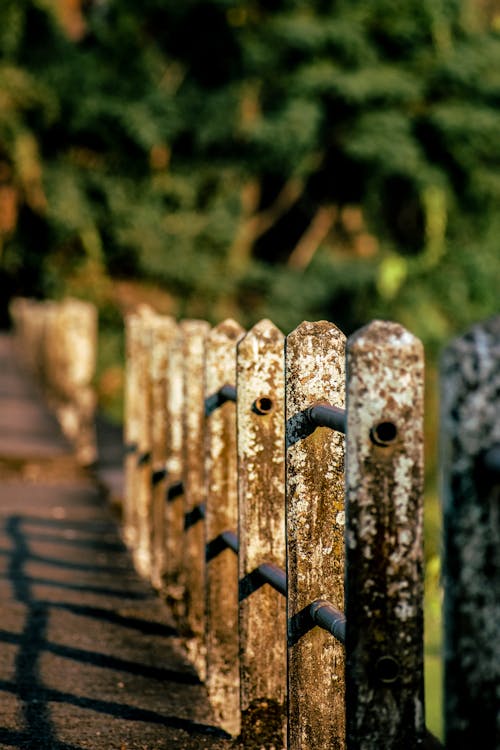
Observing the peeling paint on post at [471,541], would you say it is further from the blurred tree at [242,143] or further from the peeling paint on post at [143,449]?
the blurred tree at [242,143]

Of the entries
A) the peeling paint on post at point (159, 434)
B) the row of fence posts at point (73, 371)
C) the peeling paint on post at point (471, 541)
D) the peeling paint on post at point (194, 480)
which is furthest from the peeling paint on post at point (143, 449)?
the peeling paint on post at point (471, 541)

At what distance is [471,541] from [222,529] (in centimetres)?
246

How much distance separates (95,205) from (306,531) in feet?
78.4

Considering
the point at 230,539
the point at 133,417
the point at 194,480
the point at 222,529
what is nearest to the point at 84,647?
the point at 194,480

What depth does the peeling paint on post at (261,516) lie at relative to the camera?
363cm

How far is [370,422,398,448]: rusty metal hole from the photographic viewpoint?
2.30 meters

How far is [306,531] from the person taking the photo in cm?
319

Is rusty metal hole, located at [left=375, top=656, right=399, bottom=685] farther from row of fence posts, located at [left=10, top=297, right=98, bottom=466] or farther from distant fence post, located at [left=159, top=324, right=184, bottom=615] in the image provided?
row of fence posts, located at [left=10, top=297, right=98, bottom=466]

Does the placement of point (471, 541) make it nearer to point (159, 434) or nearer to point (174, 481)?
point (174, 481)

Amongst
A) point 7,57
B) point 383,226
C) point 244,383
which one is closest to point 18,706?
point 244,383

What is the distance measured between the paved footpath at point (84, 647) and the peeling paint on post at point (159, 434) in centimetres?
18

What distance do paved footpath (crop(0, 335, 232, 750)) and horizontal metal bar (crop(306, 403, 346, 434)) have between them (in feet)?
3.57

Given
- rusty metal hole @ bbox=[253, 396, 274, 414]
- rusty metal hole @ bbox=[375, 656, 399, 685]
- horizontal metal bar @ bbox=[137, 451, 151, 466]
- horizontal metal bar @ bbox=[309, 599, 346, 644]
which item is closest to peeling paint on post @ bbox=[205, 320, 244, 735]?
rusty metal hole @ bbox=[253, 396, 274, 414]

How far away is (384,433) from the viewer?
90.8 inches
